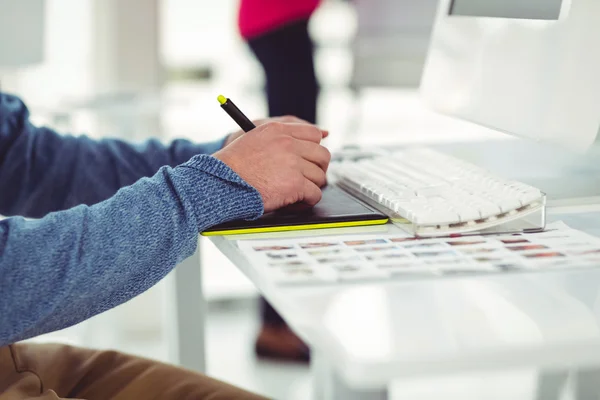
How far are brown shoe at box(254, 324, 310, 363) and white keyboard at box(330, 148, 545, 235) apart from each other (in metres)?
1.34

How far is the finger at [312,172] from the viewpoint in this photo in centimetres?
83

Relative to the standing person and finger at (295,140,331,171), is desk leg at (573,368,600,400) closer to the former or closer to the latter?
finger at (295,140,331,171)

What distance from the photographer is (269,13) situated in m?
2.08

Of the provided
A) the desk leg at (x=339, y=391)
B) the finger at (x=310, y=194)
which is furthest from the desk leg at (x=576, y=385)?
the finger at (x=310, y=194)

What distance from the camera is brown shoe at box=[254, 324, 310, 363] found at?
2.28 meters

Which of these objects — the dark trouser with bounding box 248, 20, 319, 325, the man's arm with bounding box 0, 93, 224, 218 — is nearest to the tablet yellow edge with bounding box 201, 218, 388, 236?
the man's arm with bounding box 0, 93, 224, 218

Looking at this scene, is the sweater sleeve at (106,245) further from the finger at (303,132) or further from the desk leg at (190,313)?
the desk leg at (190,313)

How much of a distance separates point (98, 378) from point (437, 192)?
1.24 ft

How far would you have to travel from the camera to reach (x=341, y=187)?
954mm

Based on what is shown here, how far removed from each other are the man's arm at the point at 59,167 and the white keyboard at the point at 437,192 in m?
0.25

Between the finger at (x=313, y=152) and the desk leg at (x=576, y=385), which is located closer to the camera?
the finger at (x=313, y=152)

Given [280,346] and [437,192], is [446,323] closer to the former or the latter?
[437,192]

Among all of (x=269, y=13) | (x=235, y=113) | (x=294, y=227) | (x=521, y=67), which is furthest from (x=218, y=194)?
(x=269, y=13)

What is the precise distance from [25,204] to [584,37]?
674mm
